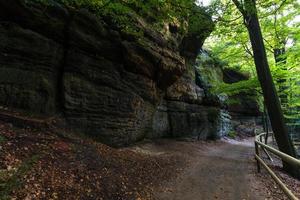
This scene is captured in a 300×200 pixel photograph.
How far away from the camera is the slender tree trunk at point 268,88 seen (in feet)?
35.0

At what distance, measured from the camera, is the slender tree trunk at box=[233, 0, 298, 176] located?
10.7 metres

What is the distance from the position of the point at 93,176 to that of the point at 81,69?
5.76 m

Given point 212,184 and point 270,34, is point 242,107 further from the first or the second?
point 212,184

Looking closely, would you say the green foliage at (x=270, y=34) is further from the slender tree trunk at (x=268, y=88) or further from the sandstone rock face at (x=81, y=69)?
the sandstone rock face at (x=81, y=69)

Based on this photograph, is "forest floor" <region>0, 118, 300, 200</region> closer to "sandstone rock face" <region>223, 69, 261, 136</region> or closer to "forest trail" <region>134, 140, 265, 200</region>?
"forest trail" <region>134, 140, 265, 200</region>

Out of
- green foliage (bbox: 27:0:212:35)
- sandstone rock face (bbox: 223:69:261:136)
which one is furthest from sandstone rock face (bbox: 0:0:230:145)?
sandstone rock face (bbox: 223:69:261:136)

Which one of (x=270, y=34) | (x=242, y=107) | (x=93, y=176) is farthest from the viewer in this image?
(x=242, y=107)

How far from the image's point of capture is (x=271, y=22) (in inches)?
673

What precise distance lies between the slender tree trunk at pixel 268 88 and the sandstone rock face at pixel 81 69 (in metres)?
4.79

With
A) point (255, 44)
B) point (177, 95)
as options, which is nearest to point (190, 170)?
point (255, 44)

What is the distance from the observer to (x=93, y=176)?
6543 millimetres

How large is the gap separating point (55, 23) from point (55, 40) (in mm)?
678

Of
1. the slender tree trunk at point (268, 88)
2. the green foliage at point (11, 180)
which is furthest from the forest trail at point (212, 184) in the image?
the green foliage at point (11, 180)

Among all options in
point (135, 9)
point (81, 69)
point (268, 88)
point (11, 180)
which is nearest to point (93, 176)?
point (11, 180)
